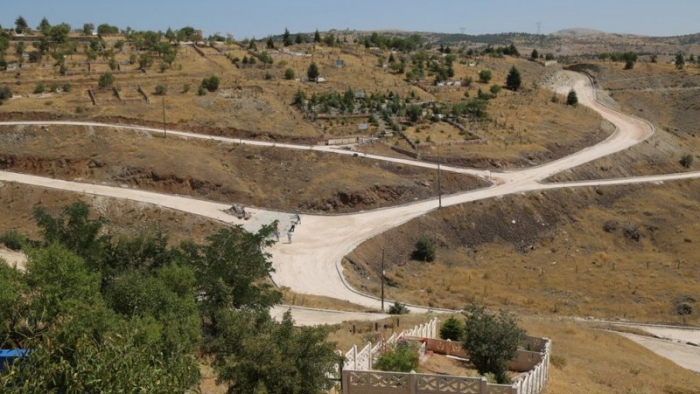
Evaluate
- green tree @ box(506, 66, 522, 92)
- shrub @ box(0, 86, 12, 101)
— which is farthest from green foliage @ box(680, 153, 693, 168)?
shrub @ box(0, 86, 12, 101)

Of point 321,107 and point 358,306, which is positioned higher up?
point 321,107

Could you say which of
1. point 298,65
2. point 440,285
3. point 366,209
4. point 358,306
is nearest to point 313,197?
point 366,209

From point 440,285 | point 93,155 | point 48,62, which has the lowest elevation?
point 440,285

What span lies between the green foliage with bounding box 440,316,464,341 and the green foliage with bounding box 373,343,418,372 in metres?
5.00

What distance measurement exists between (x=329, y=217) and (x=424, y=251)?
866 cm

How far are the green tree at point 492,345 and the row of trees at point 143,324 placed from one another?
5152mm

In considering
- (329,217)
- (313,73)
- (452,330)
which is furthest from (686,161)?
(452,330)

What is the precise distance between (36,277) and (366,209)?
1472 inches

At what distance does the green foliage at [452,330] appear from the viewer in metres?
22.7

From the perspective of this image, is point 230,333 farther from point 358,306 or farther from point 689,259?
point 689,259

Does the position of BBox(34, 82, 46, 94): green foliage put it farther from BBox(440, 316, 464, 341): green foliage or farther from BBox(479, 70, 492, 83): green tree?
BBox(440, 316, 464, 341): green foliage

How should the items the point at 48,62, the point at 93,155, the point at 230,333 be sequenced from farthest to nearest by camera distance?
the point at 48,62 → the point at 93,155 → the point at 230,333

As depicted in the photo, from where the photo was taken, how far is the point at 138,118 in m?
64.8

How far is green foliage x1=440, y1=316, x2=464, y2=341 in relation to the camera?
893 inches
